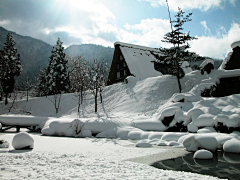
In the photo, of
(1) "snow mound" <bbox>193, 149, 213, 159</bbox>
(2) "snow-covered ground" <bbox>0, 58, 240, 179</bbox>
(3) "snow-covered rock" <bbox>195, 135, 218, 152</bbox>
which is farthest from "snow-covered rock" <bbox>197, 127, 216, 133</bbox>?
(1) "snow mound" <bbox>193, 149, 213, 159</bbox>

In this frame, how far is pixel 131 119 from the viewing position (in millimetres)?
14742

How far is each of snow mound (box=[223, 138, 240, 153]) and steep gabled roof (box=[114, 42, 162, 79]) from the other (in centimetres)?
2155

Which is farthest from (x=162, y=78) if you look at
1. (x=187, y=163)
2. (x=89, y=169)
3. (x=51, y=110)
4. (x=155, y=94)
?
(x=89, y=169)

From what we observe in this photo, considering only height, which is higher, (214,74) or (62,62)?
(62,62)

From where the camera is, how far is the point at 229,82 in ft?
59.3

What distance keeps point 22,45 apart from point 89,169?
686ft

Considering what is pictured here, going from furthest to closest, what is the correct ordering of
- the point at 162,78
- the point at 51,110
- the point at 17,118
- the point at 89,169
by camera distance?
1. the point at 51,110
2. the point at 162,78
3. the point at 17,118
4. the point at 89,169

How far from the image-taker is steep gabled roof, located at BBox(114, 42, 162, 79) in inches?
1171

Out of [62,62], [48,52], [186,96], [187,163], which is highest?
[48,52]

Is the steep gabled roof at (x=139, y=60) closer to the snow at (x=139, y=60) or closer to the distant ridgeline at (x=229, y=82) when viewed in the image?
the snow at (x=139, y=60)

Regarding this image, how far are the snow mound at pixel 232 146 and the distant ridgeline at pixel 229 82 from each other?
10555 mm

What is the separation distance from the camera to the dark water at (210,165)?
5.07m

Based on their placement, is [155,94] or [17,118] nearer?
[17,118]

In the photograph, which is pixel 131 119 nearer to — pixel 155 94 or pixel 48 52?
pixel 155 94
